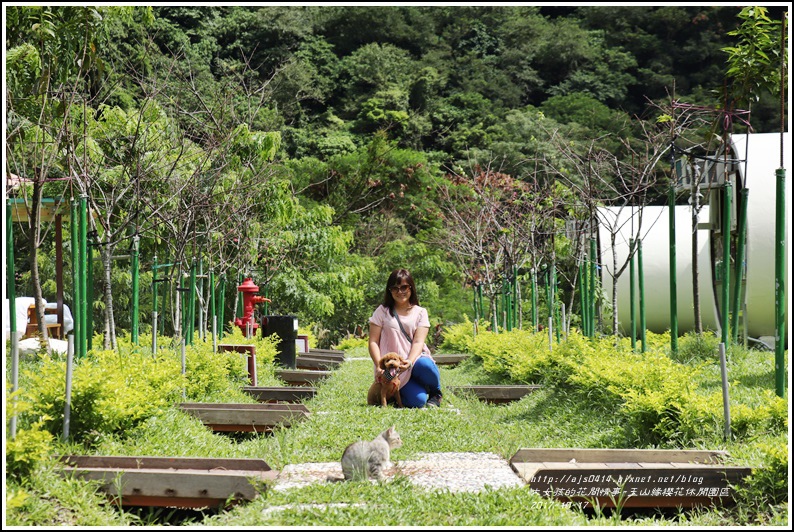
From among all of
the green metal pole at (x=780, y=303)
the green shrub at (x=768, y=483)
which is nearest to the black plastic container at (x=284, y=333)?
the green metal pole at (x=780, y=303)

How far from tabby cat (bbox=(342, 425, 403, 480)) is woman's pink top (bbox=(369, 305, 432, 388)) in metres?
2.96

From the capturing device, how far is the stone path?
4.73 m

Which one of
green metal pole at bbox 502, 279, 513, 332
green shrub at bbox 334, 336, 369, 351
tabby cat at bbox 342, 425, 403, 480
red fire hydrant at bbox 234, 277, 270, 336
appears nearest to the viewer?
tabby cat at bbox 342, 425, 403, 480

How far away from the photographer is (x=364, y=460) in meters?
4.67

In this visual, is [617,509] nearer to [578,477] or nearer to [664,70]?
[578,477]

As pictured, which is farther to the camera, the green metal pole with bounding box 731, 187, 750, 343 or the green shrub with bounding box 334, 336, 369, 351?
A: the green shrub with bounding box 334, 336, 369, 351

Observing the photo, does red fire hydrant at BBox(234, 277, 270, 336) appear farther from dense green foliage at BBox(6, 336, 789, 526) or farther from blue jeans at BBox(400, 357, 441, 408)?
blue jeans at BBox(400, 357, 441, 408)

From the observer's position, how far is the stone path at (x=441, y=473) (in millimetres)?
4727

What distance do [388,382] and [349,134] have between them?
25.8 meters

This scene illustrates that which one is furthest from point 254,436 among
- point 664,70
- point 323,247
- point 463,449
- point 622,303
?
point 664,70

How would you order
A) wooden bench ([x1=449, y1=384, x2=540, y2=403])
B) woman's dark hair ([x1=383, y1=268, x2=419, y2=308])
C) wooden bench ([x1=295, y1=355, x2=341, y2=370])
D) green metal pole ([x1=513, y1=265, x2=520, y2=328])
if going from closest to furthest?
woman's dark hair ([x1=383, y1=268, x2=419, y2=308]), wooden bench ([x1=449, y1=384, x2=540, y2=403]), wooden bench ([x1=295, y1=355, x2=341, y2=370]), green metal pole ([x1=513, y1=265, x2=520, y2=328])

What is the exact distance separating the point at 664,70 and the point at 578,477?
3364 cm

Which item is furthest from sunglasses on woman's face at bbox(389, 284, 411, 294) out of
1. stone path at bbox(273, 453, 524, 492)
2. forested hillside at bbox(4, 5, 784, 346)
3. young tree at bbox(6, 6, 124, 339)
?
young tree at bbox(6, 6, 124, 339)

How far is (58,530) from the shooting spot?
375 cm
